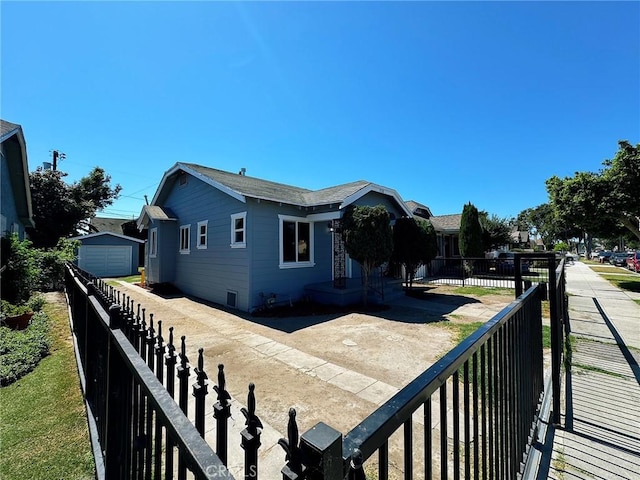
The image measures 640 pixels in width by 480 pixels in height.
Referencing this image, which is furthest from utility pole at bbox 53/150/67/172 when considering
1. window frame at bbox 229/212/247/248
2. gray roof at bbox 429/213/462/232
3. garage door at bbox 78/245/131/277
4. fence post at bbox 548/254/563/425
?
fence post at bbox 548/254/563/425

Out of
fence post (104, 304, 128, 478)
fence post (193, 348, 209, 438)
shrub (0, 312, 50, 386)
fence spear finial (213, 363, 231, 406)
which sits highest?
fence spear finial (213, 363, 231, 406)

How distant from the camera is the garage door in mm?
18016

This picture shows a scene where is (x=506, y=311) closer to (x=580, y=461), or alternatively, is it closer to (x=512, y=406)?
(x=512, y=406)

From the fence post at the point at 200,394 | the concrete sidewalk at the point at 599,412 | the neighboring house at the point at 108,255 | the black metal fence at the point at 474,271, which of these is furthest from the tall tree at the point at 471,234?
the neighboring house at the point at 108,255

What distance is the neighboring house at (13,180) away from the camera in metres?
9.21

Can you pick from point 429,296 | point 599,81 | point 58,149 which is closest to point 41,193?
point 58,149

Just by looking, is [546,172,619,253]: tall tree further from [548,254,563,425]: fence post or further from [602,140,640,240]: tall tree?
[548,254,563,425]: fence post

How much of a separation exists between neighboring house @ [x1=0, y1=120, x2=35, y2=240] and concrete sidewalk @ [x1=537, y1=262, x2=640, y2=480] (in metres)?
13.2

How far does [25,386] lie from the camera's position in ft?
12.4

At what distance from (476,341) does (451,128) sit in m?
14.2

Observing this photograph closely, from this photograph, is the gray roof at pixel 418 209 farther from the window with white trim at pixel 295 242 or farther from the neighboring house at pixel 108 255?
the neighboring house at pixel 108 255

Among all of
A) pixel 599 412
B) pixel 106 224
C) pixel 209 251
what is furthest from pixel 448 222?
pixel 106 224

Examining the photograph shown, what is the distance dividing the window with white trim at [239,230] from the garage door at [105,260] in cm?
1432

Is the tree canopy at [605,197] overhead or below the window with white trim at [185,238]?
overhead
